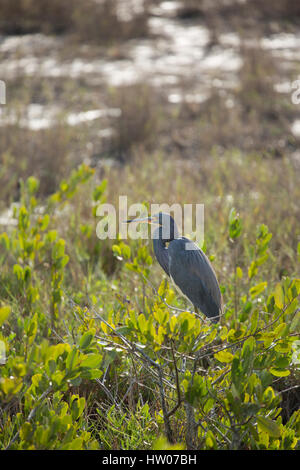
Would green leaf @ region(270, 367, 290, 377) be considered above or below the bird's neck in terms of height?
below

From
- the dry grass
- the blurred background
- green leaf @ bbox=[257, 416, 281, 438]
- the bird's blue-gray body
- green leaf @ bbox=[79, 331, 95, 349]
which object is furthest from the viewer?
the dry grass

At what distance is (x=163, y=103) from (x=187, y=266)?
4.60m

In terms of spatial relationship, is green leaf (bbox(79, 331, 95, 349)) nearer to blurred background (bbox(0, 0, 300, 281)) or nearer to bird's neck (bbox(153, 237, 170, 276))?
bird's neck (bbox(153, 237, 170, 276))

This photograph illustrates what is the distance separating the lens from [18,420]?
1.46 meters

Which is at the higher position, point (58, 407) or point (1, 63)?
point (1, 63)

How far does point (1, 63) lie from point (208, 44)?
3.31 meters

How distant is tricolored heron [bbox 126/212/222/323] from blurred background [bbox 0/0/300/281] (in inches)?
34.6

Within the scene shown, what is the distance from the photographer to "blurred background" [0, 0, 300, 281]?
3.55 metres

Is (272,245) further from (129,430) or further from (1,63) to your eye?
(1,63)

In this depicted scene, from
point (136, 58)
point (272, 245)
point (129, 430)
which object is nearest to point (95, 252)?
point (272, 245)

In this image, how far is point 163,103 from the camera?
5.84 metres

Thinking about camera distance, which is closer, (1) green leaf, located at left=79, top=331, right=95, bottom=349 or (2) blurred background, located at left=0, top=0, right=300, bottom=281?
(1) green leaf, located at left=79, top=331, right=95, bottom=349

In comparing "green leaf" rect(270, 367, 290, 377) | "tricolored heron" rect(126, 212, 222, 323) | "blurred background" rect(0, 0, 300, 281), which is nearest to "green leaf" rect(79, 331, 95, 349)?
"tricolored heron" rect(126, 212, 222, 323)

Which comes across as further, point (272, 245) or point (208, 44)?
point (208, 44)
